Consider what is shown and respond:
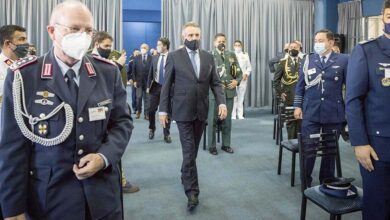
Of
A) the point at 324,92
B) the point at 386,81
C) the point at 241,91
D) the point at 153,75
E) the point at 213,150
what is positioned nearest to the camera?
the point at 386,81

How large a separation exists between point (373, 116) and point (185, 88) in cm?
160

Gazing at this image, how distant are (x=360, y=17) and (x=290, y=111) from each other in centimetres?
562

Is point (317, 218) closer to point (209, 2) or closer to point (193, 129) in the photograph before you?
point (193, 129)

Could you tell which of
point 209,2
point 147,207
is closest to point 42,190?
point 147,207

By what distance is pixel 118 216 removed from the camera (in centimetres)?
167

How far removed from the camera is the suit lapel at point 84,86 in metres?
1.50

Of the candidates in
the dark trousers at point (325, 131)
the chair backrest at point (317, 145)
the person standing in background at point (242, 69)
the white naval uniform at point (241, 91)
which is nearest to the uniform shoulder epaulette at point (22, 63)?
the chair backrest at point (317, 145)

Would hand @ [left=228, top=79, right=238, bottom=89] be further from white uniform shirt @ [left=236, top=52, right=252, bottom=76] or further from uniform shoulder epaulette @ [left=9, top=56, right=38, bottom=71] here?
uniform shoulder epaulette @ [left=9, top=56, right=38, bottom=71]

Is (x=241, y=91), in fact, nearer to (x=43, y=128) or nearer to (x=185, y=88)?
(x=185, y=88)

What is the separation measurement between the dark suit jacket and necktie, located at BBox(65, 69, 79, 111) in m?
1.71

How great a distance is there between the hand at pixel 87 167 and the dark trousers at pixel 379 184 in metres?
1.49

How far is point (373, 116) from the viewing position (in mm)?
2092

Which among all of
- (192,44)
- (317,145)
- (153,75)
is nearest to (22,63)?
(192,44)

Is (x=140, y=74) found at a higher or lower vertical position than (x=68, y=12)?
higher
